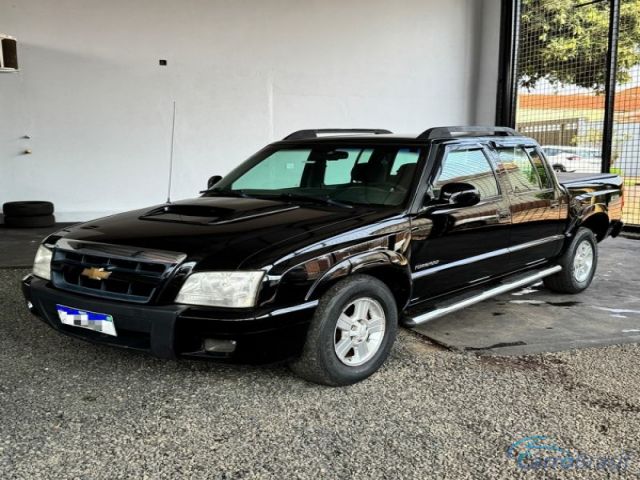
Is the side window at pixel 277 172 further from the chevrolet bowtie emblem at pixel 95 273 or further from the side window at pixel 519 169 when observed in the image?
the side window at pixel 519 169

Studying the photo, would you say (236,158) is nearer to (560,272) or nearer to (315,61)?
(315,61)

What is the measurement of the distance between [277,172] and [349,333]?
5.27 feet

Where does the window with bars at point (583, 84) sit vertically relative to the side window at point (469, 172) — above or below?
above

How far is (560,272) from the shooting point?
541cm

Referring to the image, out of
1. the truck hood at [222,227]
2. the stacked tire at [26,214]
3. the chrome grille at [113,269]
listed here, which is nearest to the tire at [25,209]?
the stacked tire at [26,214]

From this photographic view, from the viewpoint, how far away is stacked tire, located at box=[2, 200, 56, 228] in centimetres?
938

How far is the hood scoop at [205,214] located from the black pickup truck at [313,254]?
0.6 inches

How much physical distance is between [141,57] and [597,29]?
7889mm

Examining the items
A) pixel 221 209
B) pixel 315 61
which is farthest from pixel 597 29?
pixel 221 209

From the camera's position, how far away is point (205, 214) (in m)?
3.63

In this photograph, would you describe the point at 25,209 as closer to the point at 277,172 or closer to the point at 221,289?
the point at 277,172

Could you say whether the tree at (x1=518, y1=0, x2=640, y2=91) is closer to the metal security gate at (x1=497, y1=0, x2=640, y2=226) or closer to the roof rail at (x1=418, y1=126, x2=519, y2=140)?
the metal security gate at (x1=497, y1=0, x2=640, y2=226)

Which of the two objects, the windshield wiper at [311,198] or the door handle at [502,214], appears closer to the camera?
the windshield wiper at [311,198]
